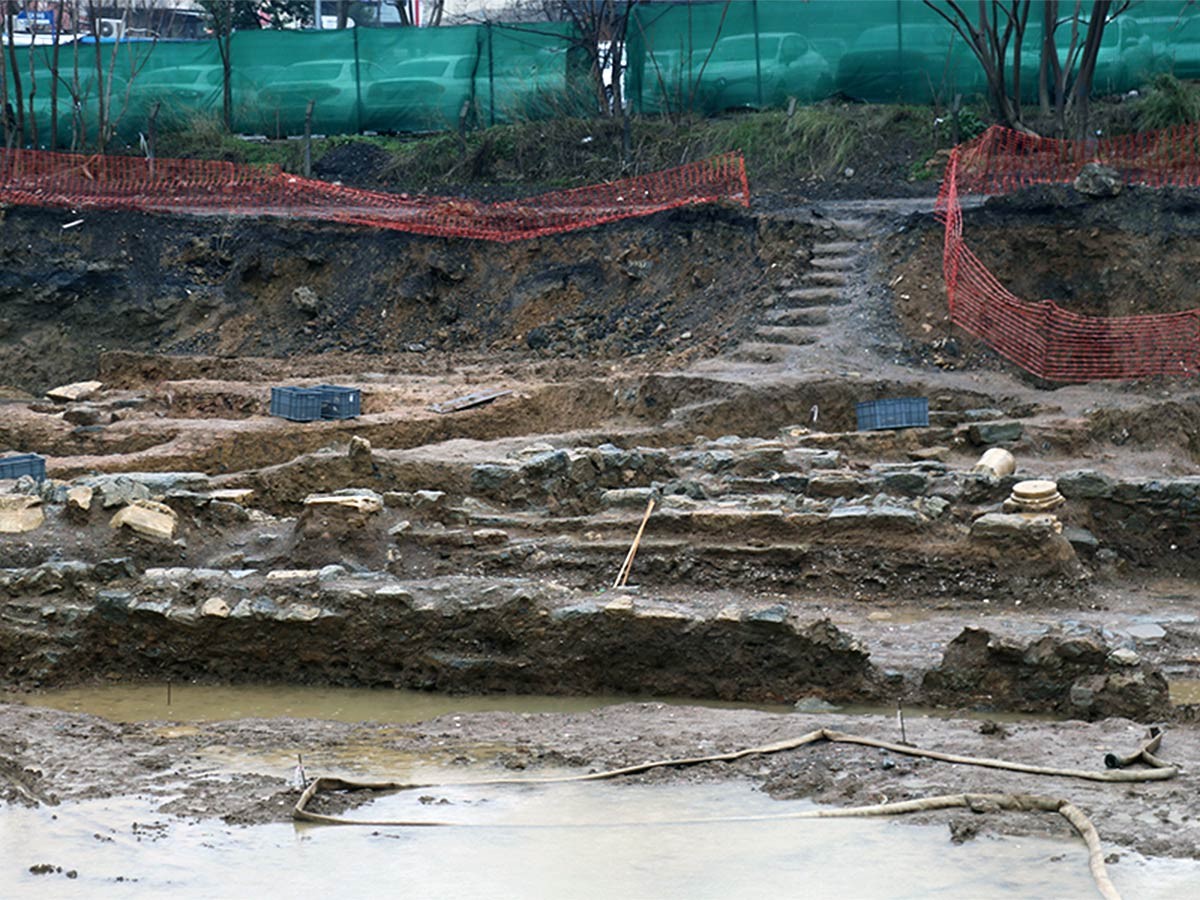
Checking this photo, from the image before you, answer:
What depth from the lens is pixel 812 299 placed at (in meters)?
17.6

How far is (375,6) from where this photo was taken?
3712 centimetres

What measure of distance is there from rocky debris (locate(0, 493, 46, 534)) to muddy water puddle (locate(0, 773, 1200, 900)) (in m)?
3.70

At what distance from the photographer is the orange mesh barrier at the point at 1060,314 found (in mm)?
15758

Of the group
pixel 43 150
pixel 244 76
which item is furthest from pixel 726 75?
pixel 43 150

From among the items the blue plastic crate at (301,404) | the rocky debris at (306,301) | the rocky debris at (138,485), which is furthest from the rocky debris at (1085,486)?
the rocky debris at (306,301)

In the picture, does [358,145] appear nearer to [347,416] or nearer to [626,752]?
[347,416]

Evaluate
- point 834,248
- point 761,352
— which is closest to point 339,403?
point 761,352

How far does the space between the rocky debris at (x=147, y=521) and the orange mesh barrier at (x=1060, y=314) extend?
9.10 metres

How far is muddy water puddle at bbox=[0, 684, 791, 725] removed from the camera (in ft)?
29.5

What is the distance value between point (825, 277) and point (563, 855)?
12.2 meters

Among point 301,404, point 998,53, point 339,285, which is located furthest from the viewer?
point 998,53

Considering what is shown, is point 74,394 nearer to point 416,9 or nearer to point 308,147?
point 308,147

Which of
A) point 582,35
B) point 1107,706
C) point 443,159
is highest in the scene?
point 582,35

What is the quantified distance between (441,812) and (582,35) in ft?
68.8
